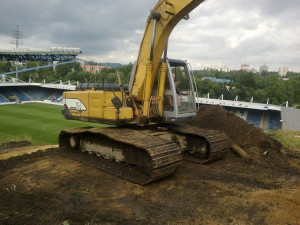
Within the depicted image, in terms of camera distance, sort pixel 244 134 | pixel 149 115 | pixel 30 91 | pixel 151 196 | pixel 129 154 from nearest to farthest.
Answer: pixel 151 196
pixel 129 154
pixel 149 115
pixel 244 134
pixel 30 91

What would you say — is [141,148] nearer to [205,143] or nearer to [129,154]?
[129,154]

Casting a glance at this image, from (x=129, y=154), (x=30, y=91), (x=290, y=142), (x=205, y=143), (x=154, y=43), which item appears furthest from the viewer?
(x=30, y=91)

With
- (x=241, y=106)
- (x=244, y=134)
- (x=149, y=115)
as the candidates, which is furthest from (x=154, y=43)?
(x=241, y=106)

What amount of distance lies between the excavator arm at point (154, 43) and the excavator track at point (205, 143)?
1381 mm

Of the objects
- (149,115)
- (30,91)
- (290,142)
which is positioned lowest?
(290,142)

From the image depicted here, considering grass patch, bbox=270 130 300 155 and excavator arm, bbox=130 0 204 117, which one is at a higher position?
excavator arm, bbox=130 0 204 117

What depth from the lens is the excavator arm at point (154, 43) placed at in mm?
6469

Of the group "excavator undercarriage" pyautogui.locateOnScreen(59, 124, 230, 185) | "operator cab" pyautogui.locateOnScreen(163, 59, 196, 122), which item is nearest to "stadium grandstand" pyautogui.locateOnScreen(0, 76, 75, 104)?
"excavator undercarriage" pyautogui.locateOnScreen(59, 124, 230, 185)

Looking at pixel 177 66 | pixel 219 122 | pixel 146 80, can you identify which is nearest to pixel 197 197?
pixel 146 80

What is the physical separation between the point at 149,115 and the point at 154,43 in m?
1.79

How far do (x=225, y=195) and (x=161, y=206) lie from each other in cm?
135

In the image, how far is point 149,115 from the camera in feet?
23.2

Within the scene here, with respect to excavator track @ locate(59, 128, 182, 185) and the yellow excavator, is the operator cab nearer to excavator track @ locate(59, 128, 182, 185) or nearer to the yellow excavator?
the yellow excavator

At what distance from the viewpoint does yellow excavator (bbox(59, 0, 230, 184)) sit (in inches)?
244
